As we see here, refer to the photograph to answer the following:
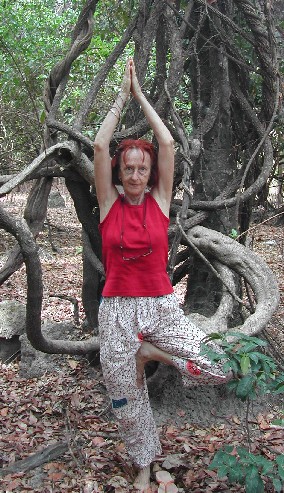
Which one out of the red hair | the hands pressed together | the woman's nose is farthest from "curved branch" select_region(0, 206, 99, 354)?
the hands pressed together

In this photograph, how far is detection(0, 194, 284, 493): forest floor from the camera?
3.27m

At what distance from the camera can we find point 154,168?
2.98m

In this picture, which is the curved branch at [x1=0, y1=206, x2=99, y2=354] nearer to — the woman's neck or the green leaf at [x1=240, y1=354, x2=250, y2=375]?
the woman's neck

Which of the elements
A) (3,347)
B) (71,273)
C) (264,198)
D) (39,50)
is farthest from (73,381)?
(39,50)

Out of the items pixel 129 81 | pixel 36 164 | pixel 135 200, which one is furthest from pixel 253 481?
pixel 36 164

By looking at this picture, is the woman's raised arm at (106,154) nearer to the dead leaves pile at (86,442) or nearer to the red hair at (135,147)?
the red hair at (135,147)

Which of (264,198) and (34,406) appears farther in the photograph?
(264,198)

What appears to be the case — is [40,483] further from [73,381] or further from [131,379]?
[73,381]

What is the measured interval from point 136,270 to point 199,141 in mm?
1615

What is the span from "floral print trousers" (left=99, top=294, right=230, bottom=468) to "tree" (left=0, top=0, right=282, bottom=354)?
588 mm

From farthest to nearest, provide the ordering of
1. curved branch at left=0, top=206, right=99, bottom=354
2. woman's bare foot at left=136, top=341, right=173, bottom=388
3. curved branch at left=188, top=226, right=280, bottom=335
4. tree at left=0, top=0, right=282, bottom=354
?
tree at left=0, top=0, right=282, bottom=354
curved branch at left=188, top=226, right=280, bottom=335
curved branch at left=0, top=206, right=99, bottom=354
woman's bare foot at left=136, top=341, right=173, bottom=388

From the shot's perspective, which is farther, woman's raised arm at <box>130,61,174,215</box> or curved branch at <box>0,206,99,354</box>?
curved branch at <box>0,206,99,354</box>

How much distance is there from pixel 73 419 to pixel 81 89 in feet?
15.6

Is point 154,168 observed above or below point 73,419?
above
